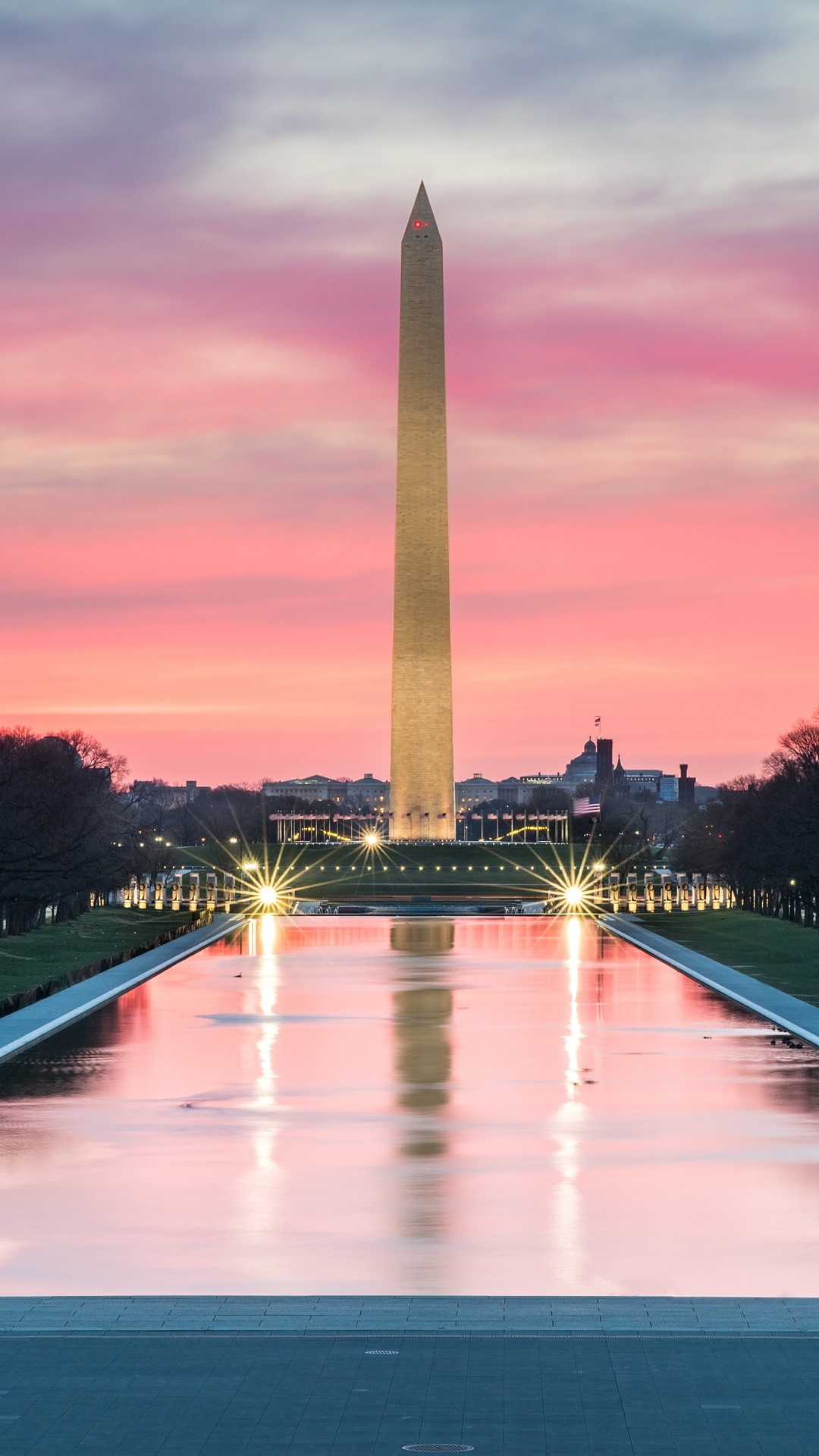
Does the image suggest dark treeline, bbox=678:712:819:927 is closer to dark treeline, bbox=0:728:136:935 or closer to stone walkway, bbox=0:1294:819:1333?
dark treeline, bbox=0:728:136:935

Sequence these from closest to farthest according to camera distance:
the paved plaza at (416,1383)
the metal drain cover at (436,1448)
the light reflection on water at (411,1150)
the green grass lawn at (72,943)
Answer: the metal drain cover at (436,1448), the paved plaza at (416,1383), the light reflection on water at (411,1150), the green grass lawn at (72,943)

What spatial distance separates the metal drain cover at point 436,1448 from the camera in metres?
7.26

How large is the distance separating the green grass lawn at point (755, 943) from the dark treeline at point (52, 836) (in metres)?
15.9

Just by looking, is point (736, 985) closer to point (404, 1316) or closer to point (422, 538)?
point (404, 1316)

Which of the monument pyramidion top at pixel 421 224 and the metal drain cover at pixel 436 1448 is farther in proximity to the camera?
the monument pyramidion top at pixel 421 224

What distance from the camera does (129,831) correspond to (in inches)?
3191

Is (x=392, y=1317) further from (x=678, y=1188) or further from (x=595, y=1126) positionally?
(x=595, y=1126)

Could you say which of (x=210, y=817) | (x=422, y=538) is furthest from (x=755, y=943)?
(x=210, y=817)

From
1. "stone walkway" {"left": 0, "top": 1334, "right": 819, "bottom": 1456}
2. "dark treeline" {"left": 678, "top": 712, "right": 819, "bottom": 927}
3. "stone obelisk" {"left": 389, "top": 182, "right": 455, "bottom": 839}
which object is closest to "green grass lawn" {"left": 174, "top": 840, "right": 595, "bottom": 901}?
"stone obelisk" {"left": 389, "top": 182, "right": 455, "bottom": 839}

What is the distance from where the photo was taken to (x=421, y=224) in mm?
79000

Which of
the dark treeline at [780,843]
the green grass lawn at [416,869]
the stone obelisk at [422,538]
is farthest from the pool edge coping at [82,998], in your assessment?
the stone obelisk at [422,538]

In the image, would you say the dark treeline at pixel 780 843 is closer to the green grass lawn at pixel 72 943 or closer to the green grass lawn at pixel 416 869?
the green grass lawn at pixel 416 869

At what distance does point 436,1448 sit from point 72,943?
39767 mm

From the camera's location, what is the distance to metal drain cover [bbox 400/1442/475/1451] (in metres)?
7.26
